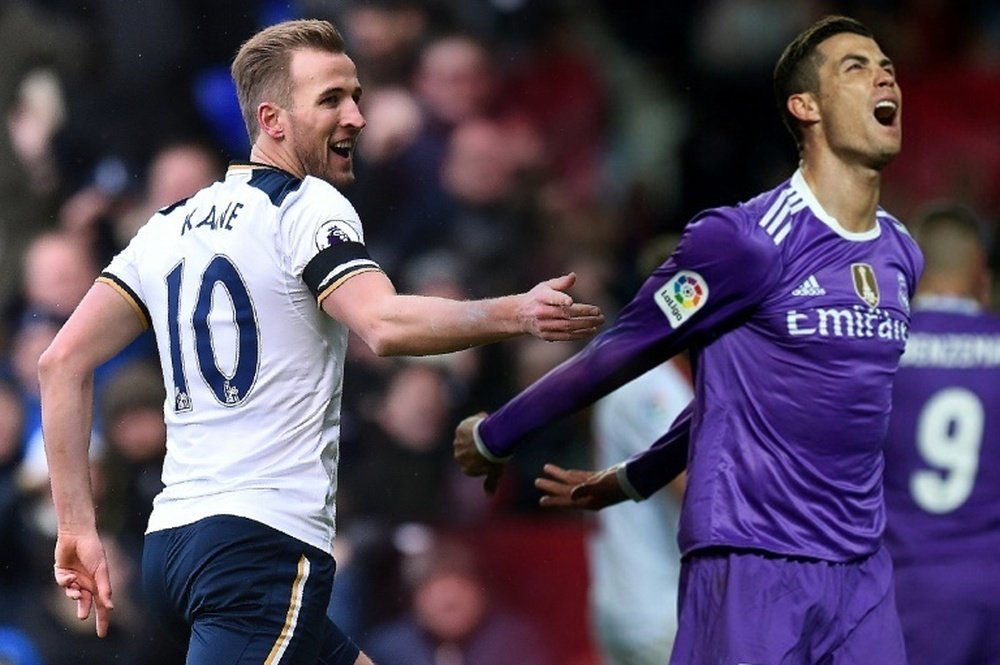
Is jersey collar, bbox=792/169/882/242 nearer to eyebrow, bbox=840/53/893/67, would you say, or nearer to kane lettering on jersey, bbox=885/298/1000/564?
eyebrow, bbox=840/53/893/67

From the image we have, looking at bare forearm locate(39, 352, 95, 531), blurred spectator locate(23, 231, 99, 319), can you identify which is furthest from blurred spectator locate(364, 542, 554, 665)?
bare forearm locate(39, 352, 95, 531)

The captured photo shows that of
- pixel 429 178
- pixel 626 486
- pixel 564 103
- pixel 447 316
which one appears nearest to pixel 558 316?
pixel 447 316

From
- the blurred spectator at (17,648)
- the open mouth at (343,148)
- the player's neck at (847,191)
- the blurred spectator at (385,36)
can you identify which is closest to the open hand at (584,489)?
the player's neck at (847,191)

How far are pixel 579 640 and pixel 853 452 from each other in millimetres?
3210

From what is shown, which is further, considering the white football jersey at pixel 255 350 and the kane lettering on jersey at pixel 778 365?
the kane lettering on jersey at pixel 778 365

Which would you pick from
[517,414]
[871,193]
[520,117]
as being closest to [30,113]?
[520,117]

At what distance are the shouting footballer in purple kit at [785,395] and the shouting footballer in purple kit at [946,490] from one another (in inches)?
50.3

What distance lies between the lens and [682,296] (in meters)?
3.86

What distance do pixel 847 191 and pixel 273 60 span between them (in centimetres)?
139

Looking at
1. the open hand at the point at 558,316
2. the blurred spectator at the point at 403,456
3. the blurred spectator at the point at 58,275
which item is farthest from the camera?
the blurred spectator at the point at 58,275

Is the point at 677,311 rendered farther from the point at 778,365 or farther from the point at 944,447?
the point at 944,447

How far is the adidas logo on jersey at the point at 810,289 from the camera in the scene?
384 cm

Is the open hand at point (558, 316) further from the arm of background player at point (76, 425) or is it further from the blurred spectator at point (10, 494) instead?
the blurred spectator at point (10, 494)

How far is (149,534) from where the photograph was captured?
3.46 m
